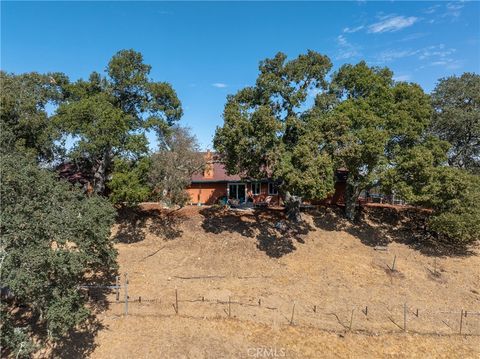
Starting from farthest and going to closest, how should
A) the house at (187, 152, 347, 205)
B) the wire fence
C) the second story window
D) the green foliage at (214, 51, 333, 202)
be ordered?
the second story window → the house at (187, 152, 347, 205) → the green foliage at (214, 51, 333, 202) → the wire fence

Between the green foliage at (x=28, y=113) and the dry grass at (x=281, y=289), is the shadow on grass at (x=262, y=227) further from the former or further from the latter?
the green foliage at (x=28, y=113)

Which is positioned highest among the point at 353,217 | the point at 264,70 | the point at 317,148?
the point at 264,70

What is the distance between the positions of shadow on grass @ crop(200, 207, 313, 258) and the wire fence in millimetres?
6214

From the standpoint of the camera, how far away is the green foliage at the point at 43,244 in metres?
12.4

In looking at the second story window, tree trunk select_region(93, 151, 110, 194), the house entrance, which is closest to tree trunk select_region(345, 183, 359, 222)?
the second story window

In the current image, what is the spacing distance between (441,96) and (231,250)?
24.7 meters

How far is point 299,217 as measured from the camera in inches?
1201

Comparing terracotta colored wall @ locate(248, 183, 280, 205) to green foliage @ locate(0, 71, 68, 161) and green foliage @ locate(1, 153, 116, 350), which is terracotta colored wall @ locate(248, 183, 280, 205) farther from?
green foliage @ locate(1, 153, 116, 350)

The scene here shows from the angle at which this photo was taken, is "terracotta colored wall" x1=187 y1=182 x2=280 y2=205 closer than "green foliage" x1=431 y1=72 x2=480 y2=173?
No

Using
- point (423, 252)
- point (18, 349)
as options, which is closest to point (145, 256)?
point (18, 349)

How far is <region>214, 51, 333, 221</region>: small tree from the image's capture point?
77.2 ft

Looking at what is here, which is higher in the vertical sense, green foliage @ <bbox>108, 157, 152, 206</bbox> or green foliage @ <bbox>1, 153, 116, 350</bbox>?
green foliage @ <bbox>108, 157, 152, 206</bbox>

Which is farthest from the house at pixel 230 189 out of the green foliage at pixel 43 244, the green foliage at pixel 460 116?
the green foliage at pixel 43 244

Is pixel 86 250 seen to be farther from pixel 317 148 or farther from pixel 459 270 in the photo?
pixel 459 270
